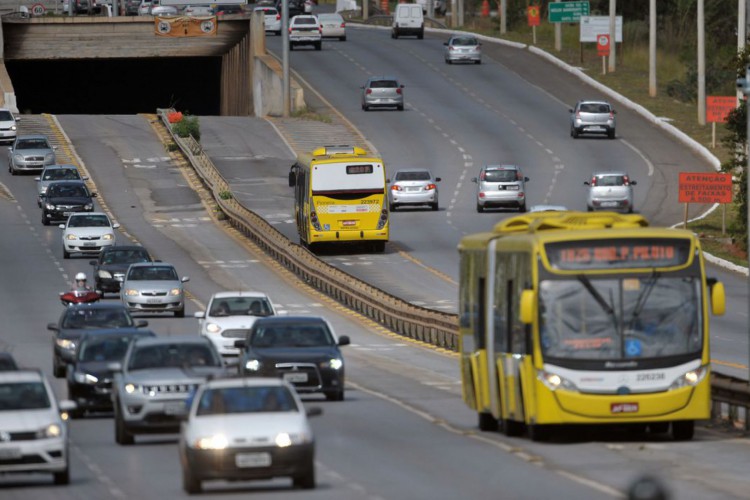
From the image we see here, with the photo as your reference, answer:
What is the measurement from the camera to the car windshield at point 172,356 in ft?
80.4

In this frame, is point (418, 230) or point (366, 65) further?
point (366, 65)

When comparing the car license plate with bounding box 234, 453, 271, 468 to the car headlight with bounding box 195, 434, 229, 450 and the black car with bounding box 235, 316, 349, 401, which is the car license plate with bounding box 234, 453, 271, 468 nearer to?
the car headlight with bounding box 195, 434, 229, 450

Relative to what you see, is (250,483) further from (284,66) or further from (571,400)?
(284,66)

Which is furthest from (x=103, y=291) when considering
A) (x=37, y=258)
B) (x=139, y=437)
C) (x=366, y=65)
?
(x=366, y=65)

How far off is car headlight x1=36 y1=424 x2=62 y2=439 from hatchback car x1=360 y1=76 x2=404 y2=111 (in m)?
72.2

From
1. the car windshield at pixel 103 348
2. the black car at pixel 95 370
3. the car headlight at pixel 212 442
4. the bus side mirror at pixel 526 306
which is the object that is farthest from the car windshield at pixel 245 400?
the car windshield at pixel 103 348

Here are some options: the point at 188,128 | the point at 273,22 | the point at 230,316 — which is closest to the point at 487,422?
the point at 230,316

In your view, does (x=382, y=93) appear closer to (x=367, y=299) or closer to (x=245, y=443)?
(x=367, y=299)

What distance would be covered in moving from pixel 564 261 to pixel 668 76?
89.7m

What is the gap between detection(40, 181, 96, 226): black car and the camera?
64.6 meters

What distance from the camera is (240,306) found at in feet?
123

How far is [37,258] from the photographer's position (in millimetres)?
57781

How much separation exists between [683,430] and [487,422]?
3.07 m

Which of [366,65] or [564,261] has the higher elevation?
[564,261]
